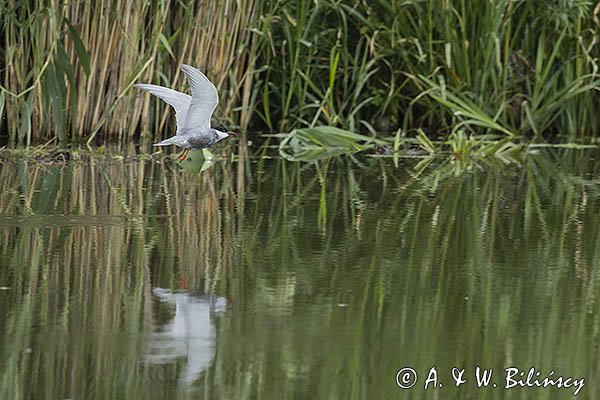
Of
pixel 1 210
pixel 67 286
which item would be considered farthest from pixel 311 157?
pixel 67 286

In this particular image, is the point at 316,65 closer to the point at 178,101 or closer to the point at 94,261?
the point at 178,101

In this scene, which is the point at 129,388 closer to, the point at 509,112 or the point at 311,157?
the point at 311,157

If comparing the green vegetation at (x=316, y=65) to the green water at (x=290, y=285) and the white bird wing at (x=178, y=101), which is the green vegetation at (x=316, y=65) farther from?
Result: the white bird wing at (x=178, y=101)

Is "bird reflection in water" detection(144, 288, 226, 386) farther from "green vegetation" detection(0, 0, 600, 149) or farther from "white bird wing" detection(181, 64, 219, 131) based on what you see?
"green vegetation" detection(0, 0, 600, 149)

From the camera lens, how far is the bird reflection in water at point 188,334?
112 inches

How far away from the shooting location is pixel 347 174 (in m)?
6.47

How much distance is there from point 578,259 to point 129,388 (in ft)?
6.42

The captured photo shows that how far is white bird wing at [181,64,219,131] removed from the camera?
4891 mm

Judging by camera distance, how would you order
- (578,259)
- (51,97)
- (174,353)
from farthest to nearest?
1. (51,97)
2. (578,259)
3. (174,353)

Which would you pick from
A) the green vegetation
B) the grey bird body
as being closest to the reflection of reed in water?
the grey bird body

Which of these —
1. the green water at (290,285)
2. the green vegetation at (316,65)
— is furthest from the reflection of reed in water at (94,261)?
the green vegetation at (316,65)

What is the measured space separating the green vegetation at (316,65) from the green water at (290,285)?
1.09 m

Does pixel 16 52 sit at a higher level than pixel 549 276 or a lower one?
higher

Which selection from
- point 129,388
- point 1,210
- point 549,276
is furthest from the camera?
point 1,210
